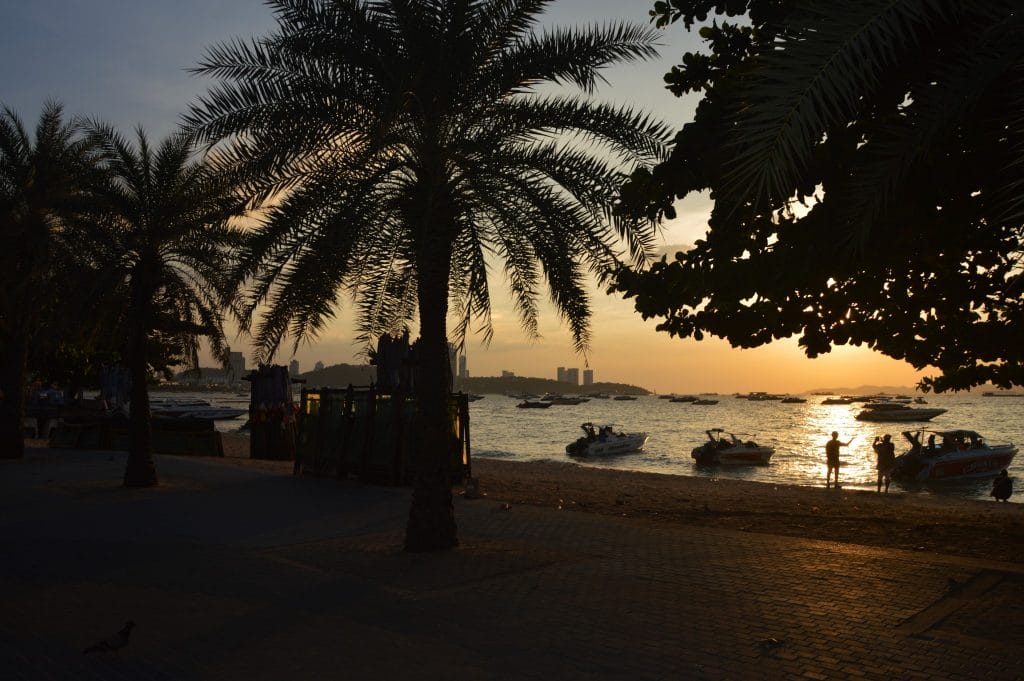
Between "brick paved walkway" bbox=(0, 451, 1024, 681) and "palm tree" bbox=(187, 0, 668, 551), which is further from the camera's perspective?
"palm tree" bbox=(187, 0, 668, 551)

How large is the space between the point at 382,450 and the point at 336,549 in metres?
7.49

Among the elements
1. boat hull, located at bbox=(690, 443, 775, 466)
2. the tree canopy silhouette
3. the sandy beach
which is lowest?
boat hull, located at bbox=(690, 443, 775, 466)

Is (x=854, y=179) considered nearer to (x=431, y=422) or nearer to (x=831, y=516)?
(x=431, y=422)

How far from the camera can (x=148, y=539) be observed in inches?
445

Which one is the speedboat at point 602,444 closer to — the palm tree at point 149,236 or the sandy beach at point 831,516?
the sandy beach at point 831,516

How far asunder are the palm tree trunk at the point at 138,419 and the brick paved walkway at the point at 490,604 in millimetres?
3970

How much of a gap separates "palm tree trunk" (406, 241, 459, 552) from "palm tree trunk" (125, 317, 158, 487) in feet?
29.0

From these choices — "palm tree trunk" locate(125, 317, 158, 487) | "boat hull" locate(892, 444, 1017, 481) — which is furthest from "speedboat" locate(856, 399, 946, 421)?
"palm tree trunk" locate(125, 317, 158, 487)

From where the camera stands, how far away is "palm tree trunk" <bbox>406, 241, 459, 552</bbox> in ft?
34.5

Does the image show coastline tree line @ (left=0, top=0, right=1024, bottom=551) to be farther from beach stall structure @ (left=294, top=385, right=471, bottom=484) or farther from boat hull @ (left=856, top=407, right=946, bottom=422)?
boat hull @ (left=856, top=407, right=946, bottom=422)

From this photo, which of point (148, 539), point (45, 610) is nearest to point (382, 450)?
point (148, 539)

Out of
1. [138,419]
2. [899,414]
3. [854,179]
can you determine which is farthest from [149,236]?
[899,414]

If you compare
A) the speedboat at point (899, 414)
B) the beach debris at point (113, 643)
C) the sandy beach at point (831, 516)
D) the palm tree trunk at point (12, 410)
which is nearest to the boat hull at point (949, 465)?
the sandy beach at point (831, 516)

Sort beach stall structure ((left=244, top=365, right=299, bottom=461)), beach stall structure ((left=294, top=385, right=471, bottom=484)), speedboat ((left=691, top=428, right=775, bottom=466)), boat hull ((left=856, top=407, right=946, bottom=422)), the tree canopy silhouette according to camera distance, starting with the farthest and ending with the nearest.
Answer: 1. boat hull ((left=856, top=407, right=946, bottom=422))
2. speedboat ((left=691, top=428, right=775, bottom=466))
3. beach stall structure ((left=244, top=365, right=299, bottom=461))
4. beach stall structure ((left=294, top=385, right=471, bottom=484))
5. the tree canopy silhouette
